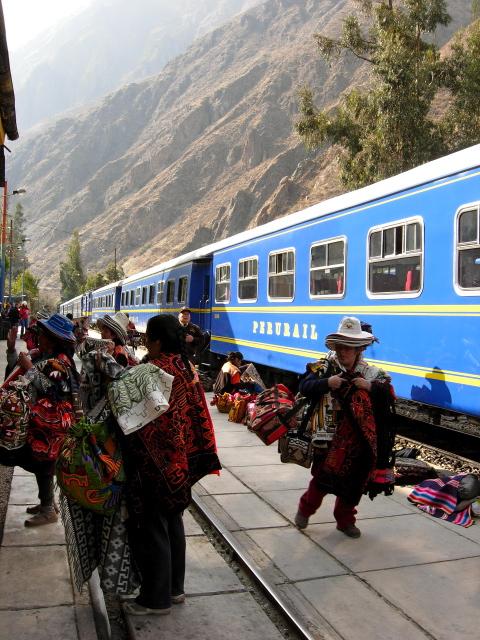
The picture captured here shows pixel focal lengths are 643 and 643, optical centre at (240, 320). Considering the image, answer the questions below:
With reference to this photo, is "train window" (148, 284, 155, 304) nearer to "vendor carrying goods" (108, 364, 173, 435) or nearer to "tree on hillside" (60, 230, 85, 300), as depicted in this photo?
"vendor carrying goods" (108, 364, 173, 435)

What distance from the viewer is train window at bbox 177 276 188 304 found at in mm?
17594

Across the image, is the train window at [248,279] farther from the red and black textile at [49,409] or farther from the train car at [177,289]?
the red and black textile at [49,409]

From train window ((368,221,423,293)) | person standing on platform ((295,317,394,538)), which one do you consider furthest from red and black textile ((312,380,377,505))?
train window ((368,221,423,293))

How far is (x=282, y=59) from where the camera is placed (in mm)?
125500

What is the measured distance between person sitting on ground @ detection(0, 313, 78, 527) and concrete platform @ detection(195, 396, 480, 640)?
4.80 feet

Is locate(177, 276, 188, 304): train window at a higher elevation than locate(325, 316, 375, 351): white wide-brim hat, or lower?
higher

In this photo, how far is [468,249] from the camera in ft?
21.0

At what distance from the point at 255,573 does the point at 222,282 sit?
10.8 metres

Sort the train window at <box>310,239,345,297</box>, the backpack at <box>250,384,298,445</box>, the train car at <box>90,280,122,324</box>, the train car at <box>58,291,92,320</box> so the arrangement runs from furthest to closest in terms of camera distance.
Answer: the train car at <box>58,291,92,320</box>
the train car at <box>90,280,122,324</box>
the train window at <box>310,239,345,297</box>
the backpack at <box>250,384,298,445</box>

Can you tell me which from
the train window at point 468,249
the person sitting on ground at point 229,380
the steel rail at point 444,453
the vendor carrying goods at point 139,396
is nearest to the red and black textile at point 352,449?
the vendor carrying goods at point 139,396

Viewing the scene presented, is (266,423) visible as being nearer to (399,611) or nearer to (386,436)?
(386,436)

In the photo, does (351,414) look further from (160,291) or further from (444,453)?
(160,291)

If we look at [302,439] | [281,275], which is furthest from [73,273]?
[302,439]

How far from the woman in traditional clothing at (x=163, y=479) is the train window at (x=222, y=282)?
1029 centimetres
